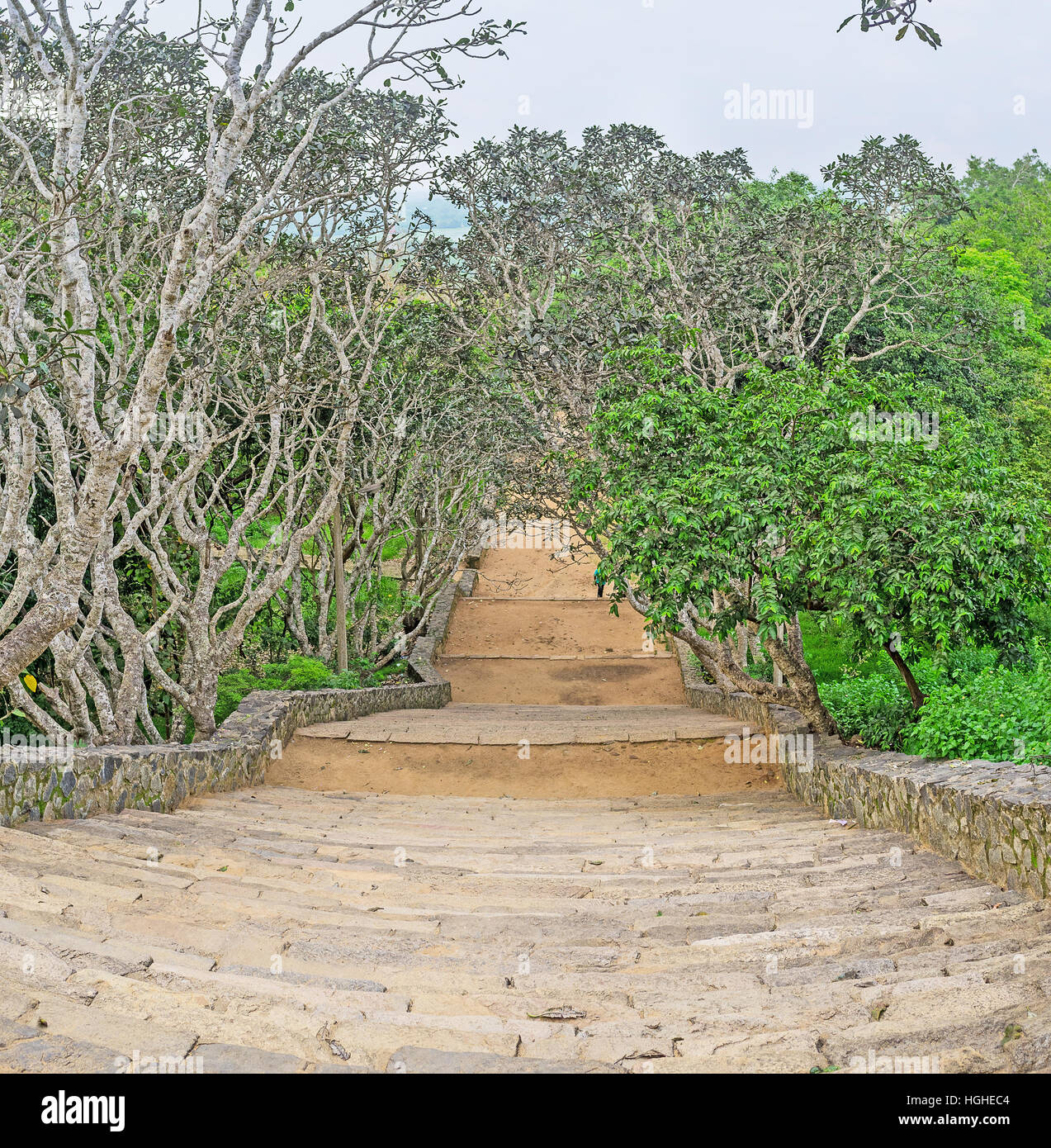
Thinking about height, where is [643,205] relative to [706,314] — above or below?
above

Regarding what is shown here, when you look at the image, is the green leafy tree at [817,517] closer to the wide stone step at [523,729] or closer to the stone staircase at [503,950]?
the stone staircase at [503,950]

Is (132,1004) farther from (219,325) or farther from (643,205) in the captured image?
(643,205)

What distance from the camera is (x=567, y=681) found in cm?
2005

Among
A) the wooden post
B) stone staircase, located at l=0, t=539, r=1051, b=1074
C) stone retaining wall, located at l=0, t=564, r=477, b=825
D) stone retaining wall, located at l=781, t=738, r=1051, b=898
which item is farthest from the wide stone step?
stone staircase, located at l=0, t=539, r=1051, b=1074

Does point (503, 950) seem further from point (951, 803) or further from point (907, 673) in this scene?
point (907, 673)

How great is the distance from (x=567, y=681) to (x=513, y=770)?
784 cm

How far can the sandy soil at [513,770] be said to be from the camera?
11.8 meters

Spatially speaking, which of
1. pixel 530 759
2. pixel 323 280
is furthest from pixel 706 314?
pixel 530 759

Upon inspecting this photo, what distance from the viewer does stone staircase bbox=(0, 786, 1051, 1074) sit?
9.99ft

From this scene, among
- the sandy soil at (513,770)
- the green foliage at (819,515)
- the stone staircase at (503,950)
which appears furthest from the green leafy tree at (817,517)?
the stone staircase at (503,950)

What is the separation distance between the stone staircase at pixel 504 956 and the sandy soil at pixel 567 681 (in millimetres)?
12289

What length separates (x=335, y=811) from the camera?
903 centimetres

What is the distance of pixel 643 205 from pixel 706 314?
6.63ft

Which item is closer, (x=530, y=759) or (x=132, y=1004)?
(x=132, y=1004)
